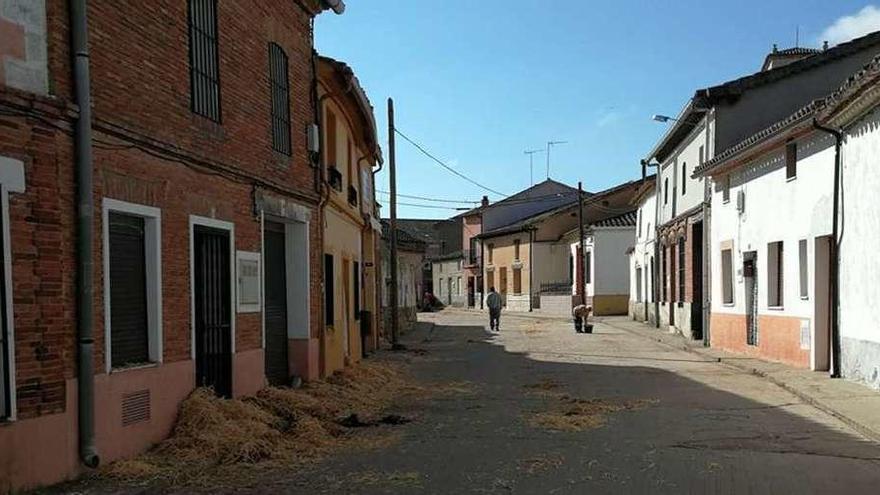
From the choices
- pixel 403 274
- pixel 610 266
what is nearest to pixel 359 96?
pixel 403 274

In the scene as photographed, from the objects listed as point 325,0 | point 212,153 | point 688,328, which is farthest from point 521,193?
point 212,153

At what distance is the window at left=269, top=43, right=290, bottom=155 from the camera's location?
39.0ft

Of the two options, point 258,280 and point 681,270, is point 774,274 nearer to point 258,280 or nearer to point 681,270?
point 681,270

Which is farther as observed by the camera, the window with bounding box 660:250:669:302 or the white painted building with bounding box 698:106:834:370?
the window with bounding box 660:250:669:302

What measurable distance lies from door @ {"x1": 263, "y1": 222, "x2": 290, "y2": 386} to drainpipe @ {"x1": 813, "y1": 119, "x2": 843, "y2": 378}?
887 centimetres

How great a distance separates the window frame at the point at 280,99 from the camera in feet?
38.8

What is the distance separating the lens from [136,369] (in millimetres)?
7809

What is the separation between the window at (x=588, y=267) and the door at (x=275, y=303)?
1245 inches

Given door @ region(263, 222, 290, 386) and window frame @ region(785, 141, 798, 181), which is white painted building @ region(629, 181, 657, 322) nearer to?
window frame @ region(785, 141, 798, 181)

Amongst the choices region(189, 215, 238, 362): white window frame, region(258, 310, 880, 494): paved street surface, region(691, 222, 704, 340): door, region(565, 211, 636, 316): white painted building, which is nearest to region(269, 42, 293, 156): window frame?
region(189, 215, 238, 362): white window frame

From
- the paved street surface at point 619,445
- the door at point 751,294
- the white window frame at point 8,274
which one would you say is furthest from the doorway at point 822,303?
the white window frame at point 8,274

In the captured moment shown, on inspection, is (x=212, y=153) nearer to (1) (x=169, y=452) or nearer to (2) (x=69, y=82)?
(2) (x=69, y=82)

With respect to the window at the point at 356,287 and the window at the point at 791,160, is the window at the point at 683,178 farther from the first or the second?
the window at the point at 356,287

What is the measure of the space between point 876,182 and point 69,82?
10.8m
